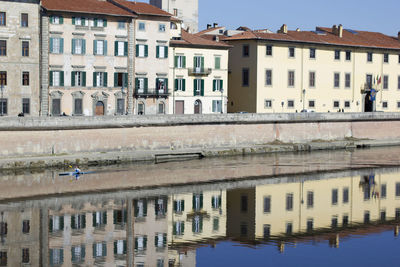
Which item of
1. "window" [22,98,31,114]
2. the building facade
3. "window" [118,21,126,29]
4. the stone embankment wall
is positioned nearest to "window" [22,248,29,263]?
the stone embankment wall

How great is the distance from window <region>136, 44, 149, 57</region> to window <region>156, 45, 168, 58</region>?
109cm

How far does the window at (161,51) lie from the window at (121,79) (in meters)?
3.81

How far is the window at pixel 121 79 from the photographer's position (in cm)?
6619

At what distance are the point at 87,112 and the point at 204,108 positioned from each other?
41.1 ft

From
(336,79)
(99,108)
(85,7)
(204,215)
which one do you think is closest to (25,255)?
(204,215)

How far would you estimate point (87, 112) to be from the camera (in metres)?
64.8

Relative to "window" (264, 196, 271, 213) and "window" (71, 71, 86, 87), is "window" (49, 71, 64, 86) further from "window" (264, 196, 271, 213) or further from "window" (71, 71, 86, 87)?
"window" (264, 196, 271, 213)

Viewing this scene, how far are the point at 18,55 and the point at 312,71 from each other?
100 ft

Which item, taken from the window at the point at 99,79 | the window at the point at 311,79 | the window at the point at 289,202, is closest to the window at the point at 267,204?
the window at the point at 289,202

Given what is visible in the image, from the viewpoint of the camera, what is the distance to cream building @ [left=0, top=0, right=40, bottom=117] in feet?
196

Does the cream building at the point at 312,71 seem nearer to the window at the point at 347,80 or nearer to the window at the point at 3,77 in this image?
the window at the point at 347,80

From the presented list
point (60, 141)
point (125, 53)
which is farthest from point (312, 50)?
point (60, 141)

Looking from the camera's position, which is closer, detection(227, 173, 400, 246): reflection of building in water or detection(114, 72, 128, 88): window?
detection(227, 173, 400, 246): reflection of building in water

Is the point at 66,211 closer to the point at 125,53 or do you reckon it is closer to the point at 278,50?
the point at 125,53
